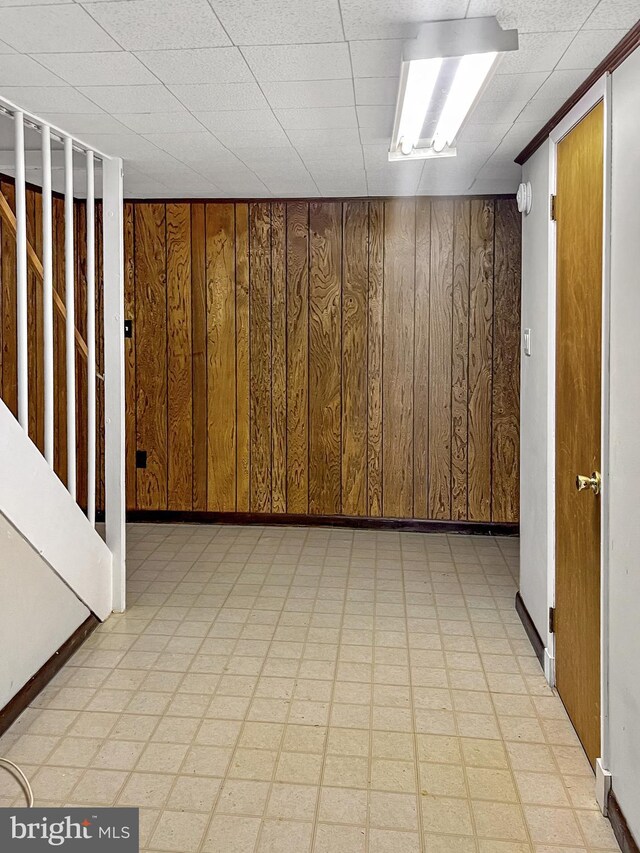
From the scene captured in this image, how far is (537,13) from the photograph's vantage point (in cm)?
178

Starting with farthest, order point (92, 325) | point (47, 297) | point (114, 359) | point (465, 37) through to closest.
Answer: point (114, 359)
point (92, 325)
point (47, 297)
point (465, 37)

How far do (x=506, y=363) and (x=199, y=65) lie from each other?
10.1 feet

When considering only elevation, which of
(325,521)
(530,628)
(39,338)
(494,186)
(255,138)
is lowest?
(530,628)

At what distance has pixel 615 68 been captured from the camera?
6.56ft

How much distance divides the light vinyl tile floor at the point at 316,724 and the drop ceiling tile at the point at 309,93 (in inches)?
83.2

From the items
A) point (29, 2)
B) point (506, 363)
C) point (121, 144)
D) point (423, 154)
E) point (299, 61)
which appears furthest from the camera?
point (506, 363)

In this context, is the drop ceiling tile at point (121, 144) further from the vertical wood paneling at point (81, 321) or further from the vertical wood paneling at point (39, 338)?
the vertical wood paneling at point (81, 321)

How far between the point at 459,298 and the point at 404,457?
110 cm

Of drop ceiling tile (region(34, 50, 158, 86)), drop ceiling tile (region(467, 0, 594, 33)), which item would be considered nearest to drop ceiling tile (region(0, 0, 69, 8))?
drop ceiling tile (region(34, 50, 158, 86))

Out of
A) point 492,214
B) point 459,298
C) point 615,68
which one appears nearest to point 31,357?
point 459,298

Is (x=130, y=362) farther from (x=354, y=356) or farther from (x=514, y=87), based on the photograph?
(x=514, y=87)

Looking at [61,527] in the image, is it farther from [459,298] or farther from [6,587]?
[459,298]

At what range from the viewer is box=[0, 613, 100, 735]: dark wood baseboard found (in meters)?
2.51

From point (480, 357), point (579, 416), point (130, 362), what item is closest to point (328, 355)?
point (480, 357)
